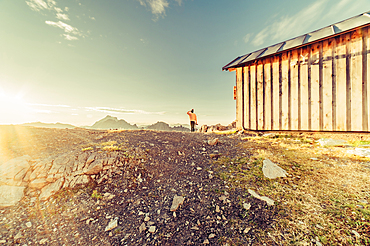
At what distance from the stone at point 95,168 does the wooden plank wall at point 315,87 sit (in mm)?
7215

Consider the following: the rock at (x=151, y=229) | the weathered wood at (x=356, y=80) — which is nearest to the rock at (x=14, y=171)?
the rock at (x=151, y=229)

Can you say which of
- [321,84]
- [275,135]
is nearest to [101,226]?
[321,84]

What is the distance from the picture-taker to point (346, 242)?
8.77ft

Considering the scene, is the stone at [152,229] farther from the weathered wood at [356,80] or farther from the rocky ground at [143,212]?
the weathered wood at [356,80]

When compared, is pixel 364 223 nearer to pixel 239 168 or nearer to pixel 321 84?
pixel 239 168

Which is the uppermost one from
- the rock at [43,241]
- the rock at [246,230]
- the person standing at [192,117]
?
the person standing at [192,117]

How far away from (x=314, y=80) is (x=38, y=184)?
10.9m

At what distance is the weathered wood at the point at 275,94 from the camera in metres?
6.11

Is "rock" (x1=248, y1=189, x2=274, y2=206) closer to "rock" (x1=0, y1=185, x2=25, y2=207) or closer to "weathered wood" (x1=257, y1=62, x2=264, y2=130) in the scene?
"weathered wood" (x1=257, y1=62, x2=264, y2=130)

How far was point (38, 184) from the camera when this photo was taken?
4668 millimetres

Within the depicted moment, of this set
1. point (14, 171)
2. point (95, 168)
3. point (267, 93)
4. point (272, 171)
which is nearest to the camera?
point (14, 171)

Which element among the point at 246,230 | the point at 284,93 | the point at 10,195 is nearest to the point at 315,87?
the point at 284,93

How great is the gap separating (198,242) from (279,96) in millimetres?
6409

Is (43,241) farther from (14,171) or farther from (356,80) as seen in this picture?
(356,80)
